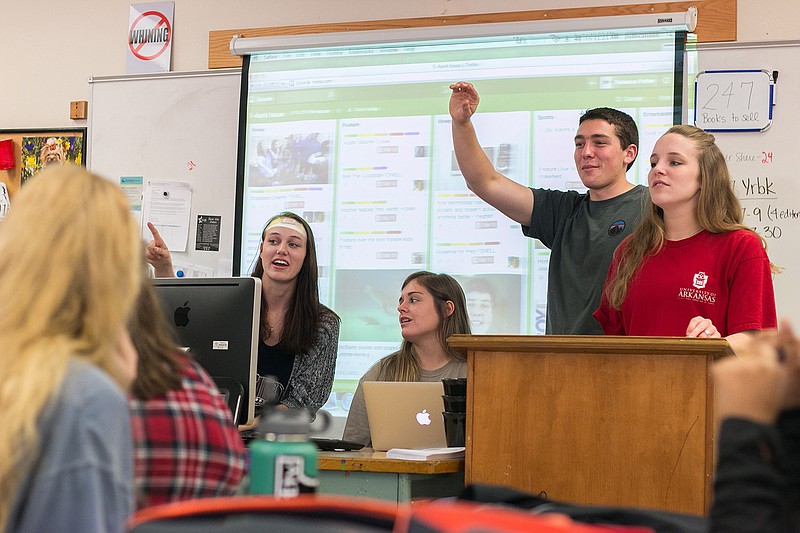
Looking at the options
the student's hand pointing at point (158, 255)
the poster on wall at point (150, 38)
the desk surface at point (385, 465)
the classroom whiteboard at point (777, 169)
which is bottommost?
the desk surface at point (385, 465)

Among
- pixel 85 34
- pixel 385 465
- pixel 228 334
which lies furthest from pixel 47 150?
pixel 385 465

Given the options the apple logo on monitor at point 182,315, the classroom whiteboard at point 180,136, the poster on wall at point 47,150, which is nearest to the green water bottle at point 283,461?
the apple logo on monitor at point 182,315

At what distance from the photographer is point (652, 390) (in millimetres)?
2004

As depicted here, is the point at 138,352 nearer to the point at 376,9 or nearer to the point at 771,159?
the point at 771,159

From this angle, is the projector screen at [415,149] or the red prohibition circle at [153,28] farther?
the red prohibition circle at [153,28]

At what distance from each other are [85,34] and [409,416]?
283 centimetres

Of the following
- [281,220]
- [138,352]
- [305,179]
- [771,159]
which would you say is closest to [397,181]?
[305,179]

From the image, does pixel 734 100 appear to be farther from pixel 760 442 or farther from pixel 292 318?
pixel 760 442

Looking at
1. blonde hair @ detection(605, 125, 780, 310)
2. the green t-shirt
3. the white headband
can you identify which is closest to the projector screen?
the green t-shirt

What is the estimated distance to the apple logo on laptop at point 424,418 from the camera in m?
2.54

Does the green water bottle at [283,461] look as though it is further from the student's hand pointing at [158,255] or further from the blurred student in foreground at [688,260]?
the student's hand pointing at [158,255]

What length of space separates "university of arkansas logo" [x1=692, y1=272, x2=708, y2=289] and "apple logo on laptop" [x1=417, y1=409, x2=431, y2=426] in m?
0.77

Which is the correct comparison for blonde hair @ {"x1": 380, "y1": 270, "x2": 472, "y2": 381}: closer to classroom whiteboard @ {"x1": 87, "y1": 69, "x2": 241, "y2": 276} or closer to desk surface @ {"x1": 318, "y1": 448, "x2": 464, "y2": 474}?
desk surface @ {"x1": 318, "y1": 448, "x2": 464, "y2": 474}

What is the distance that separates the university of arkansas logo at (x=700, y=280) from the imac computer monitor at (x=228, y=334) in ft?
3.53
